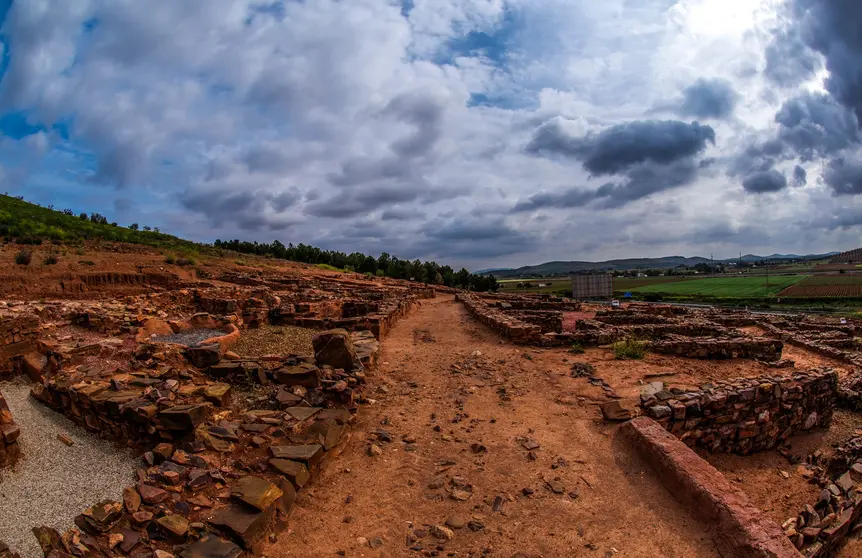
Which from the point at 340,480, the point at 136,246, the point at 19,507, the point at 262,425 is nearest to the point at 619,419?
the point at 340,480

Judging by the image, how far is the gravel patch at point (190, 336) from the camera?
10.2 meters

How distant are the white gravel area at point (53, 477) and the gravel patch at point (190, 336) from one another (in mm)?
4218

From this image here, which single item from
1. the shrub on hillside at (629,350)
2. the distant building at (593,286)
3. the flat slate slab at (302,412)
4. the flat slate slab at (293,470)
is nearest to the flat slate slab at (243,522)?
the flat slate slab at (293,470)

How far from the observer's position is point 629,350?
34.9 ft

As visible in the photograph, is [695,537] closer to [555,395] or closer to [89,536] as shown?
[555,395]

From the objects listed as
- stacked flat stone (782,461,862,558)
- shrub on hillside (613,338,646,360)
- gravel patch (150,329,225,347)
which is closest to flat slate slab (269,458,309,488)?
stacked flat stone (782,461,862,558)

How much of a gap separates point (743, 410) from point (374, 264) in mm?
52854

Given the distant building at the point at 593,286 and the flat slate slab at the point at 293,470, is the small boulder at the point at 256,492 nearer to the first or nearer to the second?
the flat slate slab at the point at 293,470

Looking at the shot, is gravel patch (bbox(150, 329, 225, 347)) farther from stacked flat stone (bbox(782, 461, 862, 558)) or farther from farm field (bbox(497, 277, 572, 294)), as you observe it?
farm field (bbox(497, 277, 572, 294))

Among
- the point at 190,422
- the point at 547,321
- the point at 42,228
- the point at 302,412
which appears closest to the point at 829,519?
the point at 302,412

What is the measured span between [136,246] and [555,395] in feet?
113

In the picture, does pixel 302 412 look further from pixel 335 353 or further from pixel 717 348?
pixel 717 348

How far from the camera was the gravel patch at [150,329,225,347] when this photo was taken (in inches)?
403

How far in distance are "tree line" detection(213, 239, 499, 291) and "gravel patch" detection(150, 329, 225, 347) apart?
4302 cm
